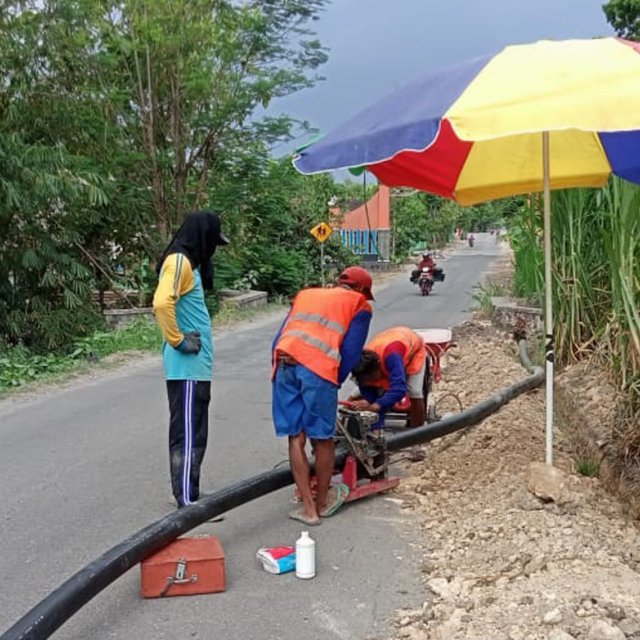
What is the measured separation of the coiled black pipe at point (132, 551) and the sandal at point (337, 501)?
227 mm

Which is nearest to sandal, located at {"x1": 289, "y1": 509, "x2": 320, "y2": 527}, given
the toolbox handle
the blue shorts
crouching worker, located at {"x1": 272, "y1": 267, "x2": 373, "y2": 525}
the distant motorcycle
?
crouching worker, located at {"x1": 272, "y1": 267, "x2": 373, "y2": 525}

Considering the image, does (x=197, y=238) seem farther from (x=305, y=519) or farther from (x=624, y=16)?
(x=624, y=16)

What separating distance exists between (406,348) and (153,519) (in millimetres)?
2365

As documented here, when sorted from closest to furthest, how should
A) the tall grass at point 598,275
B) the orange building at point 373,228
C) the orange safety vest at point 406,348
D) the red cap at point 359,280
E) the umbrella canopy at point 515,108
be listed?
the umbrella canopy at point 515,108 → the red cap at point 359,280 → the tall grass at point 598,275 → the orange safety vest at point 406,348 → the orange building at point 373,228

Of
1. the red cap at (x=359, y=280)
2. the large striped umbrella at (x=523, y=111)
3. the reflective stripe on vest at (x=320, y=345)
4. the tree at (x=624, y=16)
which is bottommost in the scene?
the reflective stripe on vest at (x=320, y=345)

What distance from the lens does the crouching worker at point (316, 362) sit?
468 centimetres

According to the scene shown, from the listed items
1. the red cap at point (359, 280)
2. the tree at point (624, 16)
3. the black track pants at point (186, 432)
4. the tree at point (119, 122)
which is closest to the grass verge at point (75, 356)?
the tree at point (119, 122)

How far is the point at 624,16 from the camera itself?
80.9 ft

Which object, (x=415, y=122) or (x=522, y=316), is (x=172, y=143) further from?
(x=415, y=122)

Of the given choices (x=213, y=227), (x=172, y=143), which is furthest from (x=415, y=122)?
(x=172, y=143)

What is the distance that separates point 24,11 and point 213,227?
361 inches

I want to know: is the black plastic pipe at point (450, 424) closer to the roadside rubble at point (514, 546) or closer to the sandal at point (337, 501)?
the roadside rubble at point (514, 546)

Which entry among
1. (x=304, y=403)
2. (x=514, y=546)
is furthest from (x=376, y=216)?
(x=514, y=546)

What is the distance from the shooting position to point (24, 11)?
1228 centimetres
